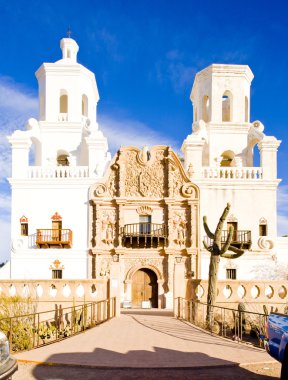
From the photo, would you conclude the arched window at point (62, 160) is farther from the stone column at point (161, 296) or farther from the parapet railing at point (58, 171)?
the stone column at point (161, 296)

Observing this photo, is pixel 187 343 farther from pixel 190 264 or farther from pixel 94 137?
pixel 94 137

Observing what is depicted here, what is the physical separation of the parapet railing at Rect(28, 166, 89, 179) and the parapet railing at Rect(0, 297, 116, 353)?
37.3 ft

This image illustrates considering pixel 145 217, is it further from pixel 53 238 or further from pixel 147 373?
pixel 147 373

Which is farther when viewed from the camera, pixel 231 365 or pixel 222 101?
pixel 222 101

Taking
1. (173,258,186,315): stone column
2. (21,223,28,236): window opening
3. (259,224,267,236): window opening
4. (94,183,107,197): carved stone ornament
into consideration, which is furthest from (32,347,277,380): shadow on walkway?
(259,224,267,236): window opening

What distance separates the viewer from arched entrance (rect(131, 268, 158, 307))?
94.1ft

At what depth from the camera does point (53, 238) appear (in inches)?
1120

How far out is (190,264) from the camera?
28719 millimetres

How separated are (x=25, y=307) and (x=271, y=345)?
11130mm

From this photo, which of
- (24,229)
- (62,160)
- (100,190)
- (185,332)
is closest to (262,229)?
(100,190)

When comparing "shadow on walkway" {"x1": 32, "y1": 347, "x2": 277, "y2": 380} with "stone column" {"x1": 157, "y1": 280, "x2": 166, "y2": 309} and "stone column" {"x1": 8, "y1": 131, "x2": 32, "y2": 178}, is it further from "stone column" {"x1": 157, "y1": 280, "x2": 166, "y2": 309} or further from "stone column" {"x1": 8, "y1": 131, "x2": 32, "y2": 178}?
"stone column" {"x1": 8, "y1": 131, "x2": 32, "y2": 178}

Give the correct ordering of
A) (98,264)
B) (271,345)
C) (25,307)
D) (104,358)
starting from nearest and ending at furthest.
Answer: (271,345) → (104,358) → (25,307) → (98,264)

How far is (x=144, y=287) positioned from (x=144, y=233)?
3.14 meters

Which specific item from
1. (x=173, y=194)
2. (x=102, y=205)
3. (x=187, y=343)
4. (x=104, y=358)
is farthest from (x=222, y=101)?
(x=104, y=358)
